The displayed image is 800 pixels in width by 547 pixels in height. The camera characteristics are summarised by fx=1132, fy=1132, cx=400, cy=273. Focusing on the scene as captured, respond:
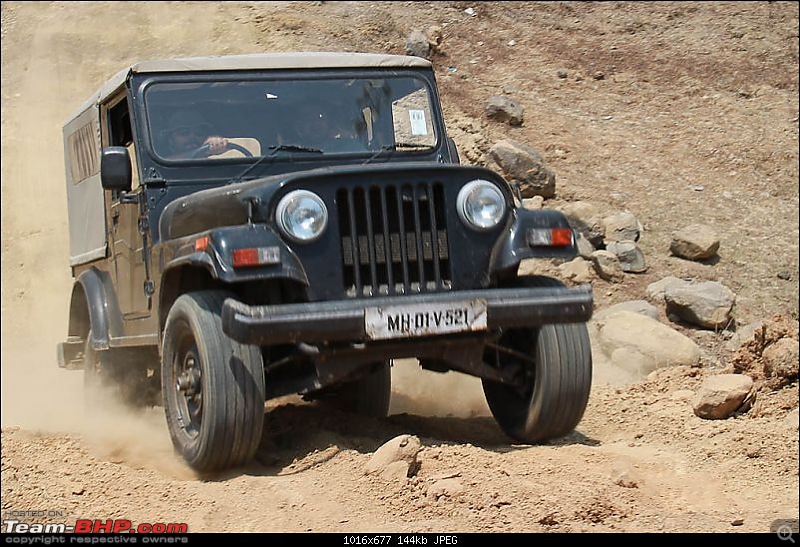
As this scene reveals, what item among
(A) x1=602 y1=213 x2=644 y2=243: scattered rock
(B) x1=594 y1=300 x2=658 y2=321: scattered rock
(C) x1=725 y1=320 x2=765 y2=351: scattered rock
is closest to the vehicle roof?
(B) x1=594 y1=300 x2=658 y2=321: scattered rock

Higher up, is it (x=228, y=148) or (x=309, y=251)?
(x=228, y=148)

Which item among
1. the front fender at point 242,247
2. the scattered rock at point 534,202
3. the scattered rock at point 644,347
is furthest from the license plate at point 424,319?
the scattered rock at point 534,202

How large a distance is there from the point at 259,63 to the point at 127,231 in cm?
121

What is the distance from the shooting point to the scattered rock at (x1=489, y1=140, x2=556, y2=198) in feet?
41.8

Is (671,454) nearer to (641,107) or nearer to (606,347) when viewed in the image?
(606,347)

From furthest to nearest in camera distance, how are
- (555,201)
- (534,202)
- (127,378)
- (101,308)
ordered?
(555,201), (534,202), (127,378), (101,308)

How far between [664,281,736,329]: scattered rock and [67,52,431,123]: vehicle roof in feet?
15.2

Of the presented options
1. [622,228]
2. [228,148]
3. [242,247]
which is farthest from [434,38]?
[242,247]

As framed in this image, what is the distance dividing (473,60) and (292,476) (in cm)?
1328

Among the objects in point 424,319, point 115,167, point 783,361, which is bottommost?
point 783,361

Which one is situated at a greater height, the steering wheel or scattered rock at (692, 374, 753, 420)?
the steering wheel

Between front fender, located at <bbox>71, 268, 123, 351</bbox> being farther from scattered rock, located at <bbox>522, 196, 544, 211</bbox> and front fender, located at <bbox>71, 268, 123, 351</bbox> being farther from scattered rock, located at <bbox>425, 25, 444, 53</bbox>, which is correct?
scattered rock, located at <bbox>425, 25, 444, 53</bbox>

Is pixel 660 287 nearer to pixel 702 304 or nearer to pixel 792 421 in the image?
pixel 702 304

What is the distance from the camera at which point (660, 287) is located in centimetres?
1094
